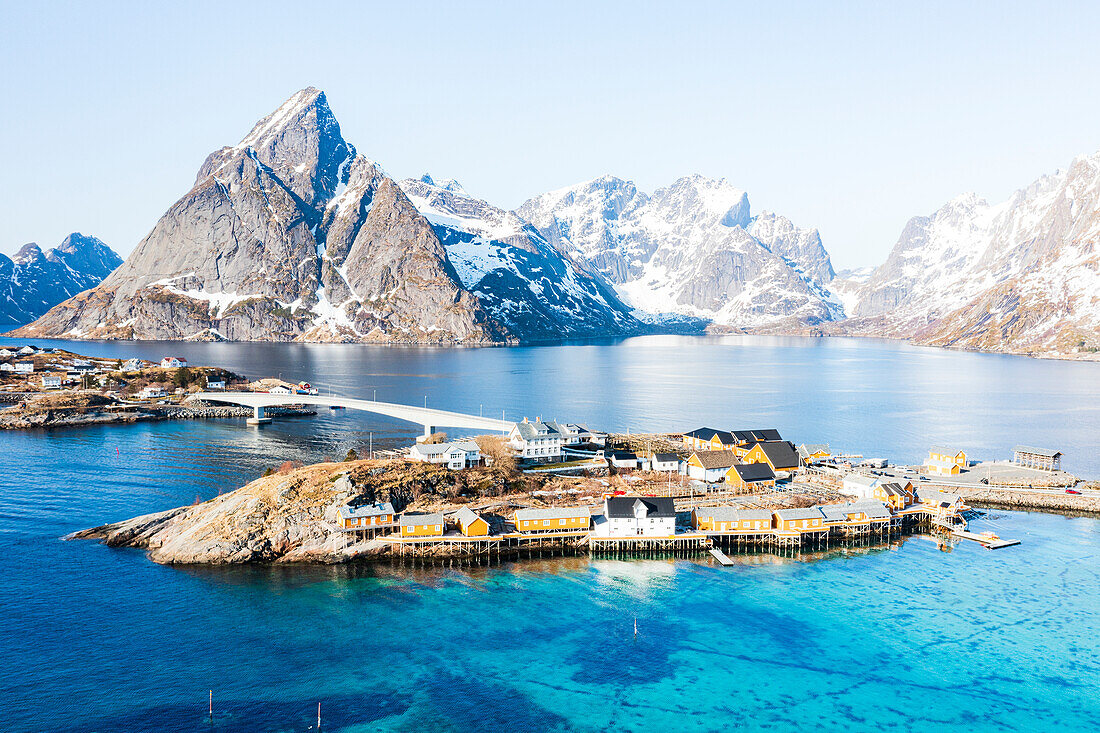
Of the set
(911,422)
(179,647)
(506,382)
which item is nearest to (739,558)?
(179,647)

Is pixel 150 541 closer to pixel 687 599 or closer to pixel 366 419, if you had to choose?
pixel 687 599

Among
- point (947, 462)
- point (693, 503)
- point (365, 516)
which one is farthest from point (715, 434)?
point (365, 516)

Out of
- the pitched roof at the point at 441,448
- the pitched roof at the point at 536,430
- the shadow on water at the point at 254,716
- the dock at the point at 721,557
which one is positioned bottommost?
the shadow on water at the point at 254,716

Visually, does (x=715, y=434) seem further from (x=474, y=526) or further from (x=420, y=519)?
(x=420, y=519)

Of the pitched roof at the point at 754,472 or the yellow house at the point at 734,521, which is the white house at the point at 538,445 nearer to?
the pitched roof at the point at 754,472

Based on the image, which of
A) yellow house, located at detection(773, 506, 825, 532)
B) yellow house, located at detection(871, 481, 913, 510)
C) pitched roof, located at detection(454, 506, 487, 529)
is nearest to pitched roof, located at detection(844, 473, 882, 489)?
yellow house, located at detection(871, 481, 913, 510)

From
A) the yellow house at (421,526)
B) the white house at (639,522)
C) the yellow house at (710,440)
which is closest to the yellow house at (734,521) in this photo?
the white house at (639,522)
